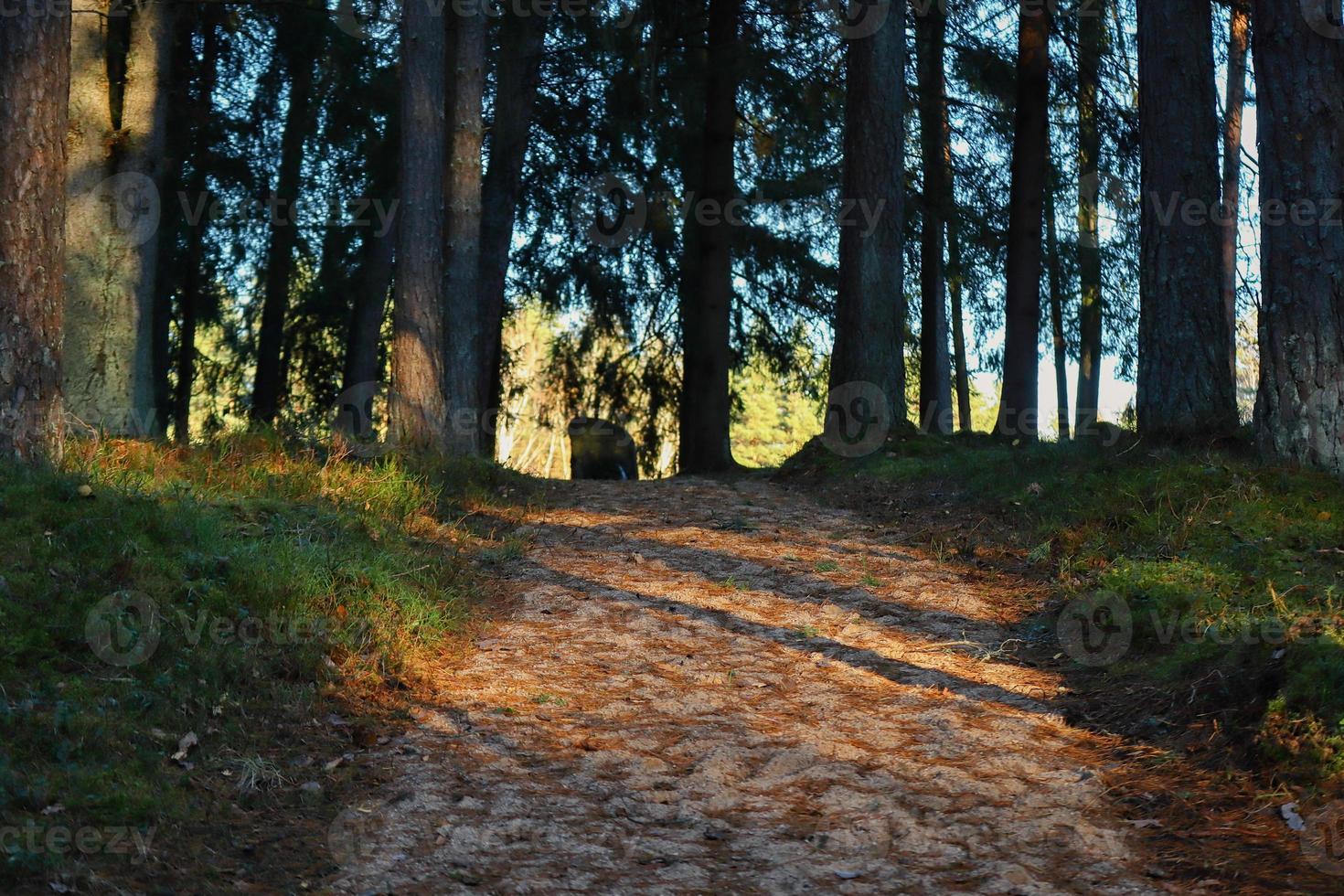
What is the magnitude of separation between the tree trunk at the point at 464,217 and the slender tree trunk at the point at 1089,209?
7.00 m

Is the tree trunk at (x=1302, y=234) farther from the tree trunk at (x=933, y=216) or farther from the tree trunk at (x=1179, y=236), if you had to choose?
the tree trunk at (x=933, y=216)

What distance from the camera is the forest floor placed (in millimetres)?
3992

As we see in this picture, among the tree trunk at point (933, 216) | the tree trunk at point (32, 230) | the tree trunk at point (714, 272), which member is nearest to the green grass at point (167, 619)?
the tree trunk at point (32, 230)

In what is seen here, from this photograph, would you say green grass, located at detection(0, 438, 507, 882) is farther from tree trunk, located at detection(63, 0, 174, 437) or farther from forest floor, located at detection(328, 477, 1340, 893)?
tree trunk, located at detection(63, 0, 174, 437)

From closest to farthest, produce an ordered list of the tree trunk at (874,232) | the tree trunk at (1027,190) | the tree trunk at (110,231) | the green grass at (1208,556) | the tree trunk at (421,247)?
the green grass at (1208,556) → the tree trunk at (110,231) → the tree trunk at (421,247) → the tree trunk at (874,232) → the tree trunk at (1027,190)

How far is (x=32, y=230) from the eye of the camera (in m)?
6.93

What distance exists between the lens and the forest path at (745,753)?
402cm

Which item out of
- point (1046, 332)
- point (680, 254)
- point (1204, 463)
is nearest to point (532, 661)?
point (1204, 463)

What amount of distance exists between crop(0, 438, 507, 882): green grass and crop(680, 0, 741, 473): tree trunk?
26.9 feet

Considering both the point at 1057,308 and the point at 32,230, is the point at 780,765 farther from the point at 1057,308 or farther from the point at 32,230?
the point at 1057,308

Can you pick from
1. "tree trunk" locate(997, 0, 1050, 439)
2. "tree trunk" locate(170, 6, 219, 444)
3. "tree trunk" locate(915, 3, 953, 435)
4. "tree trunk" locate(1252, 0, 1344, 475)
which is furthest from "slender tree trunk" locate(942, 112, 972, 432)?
"tree trunk" locate(170, 6, 219, 444)

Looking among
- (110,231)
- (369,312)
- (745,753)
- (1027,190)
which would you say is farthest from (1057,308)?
(745,753)

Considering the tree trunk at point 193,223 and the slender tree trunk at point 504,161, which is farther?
the tree trunk at point 193,223

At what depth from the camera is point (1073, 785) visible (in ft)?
15.3
